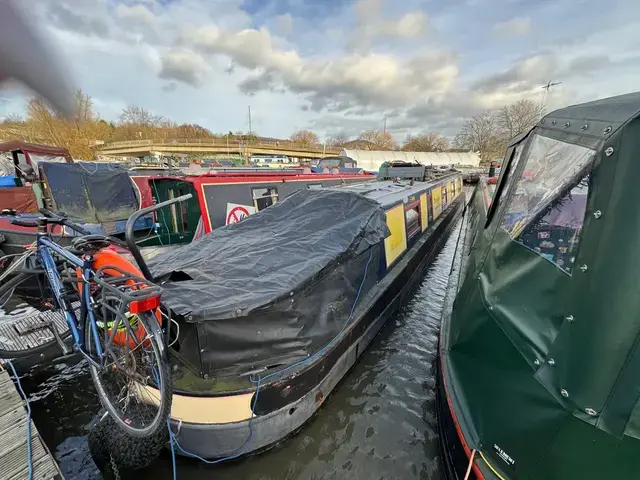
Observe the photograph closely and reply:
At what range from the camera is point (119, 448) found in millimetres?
2109

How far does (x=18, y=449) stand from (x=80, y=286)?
1058 mm

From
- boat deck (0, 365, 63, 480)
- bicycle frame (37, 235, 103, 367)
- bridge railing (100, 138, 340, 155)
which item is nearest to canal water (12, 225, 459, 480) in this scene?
boat deck (0, 365, 63, 480)

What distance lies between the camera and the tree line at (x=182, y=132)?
26109mm

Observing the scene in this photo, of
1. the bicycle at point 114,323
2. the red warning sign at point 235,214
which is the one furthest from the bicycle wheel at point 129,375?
the red warning sign at point 235,214

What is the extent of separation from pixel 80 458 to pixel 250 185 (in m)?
4.77

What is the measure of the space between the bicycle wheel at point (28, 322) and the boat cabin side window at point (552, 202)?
3636 millimetres

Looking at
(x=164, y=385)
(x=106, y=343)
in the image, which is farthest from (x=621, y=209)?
(x=106, y=343)

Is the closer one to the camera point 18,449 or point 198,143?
point 18,449

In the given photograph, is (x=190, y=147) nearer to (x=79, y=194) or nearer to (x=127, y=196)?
Result: (x=127, y=196)

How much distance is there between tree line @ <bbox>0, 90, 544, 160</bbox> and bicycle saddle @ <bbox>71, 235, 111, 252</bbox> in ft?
87.0

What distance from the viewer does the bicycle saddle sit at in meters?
2.19

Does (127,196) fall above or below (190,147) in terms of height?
below

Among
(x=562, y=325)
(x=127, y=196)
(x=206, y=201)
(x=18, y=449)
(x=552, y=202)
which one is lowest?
(x=18, y=449)

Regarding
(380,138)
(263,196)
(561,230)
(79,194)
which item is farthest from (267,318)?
(380,138)
